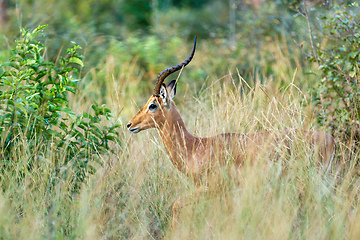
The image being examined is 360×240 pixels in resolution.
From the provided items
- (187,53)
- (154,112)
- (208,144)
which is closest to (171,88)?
(154,112)

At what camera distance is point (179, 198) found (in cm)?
367

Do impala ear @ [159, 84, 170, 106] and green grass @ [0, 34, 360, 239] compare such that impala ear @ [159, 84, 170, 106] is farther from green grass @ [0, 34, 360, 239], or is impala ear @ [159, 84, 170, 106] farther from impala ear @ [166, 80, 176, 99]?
green grass @ [0, 34, 360, 239]

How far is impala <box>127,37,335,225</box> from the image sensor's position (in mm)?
3945

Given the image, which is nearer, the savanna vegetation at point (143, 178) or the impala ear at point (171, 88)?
the savanna vegetation at point (143, 178)

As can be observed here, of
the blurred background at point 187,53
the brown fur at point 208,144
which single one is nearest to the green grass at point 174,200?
the brown fur at point 208,144

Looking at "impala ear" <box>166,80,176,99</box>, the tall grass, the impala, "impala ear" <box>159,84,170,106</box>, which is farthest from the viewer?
"impala ear" <box>166,80,176,99</box>

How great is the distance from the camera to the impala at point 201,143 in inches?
155

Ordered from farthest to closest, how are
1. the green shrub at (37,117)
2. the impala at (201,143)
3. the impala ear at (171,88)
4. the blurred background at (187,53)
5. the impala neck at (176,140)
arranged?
1. the blurred background at (187,53)
2. the impala ear at (171,88)
3. the impala neck at (176,140)
4. the impala at (201,143)
5. the green shrub at (37,117)

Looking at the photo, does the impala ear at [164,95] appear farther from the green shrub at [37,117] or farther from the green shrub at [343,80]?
the green shrub at [343,80]

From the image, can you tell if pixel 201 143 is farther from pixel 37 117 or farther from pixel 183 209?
pixel 37 117

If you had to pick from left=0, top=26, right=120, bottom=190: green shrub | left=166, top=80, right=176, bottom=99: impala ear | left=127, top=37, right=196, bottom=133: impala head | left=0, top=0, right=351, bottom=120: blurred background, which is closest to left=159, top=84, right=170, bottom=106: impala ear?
left=127, top=37, right=196, bottom=133: impala head

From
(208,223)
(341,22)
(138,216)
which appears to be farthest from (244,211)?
(341,22)

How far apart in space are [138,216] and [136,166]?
72 cm

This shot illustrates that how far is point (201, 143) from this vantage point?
421cm
